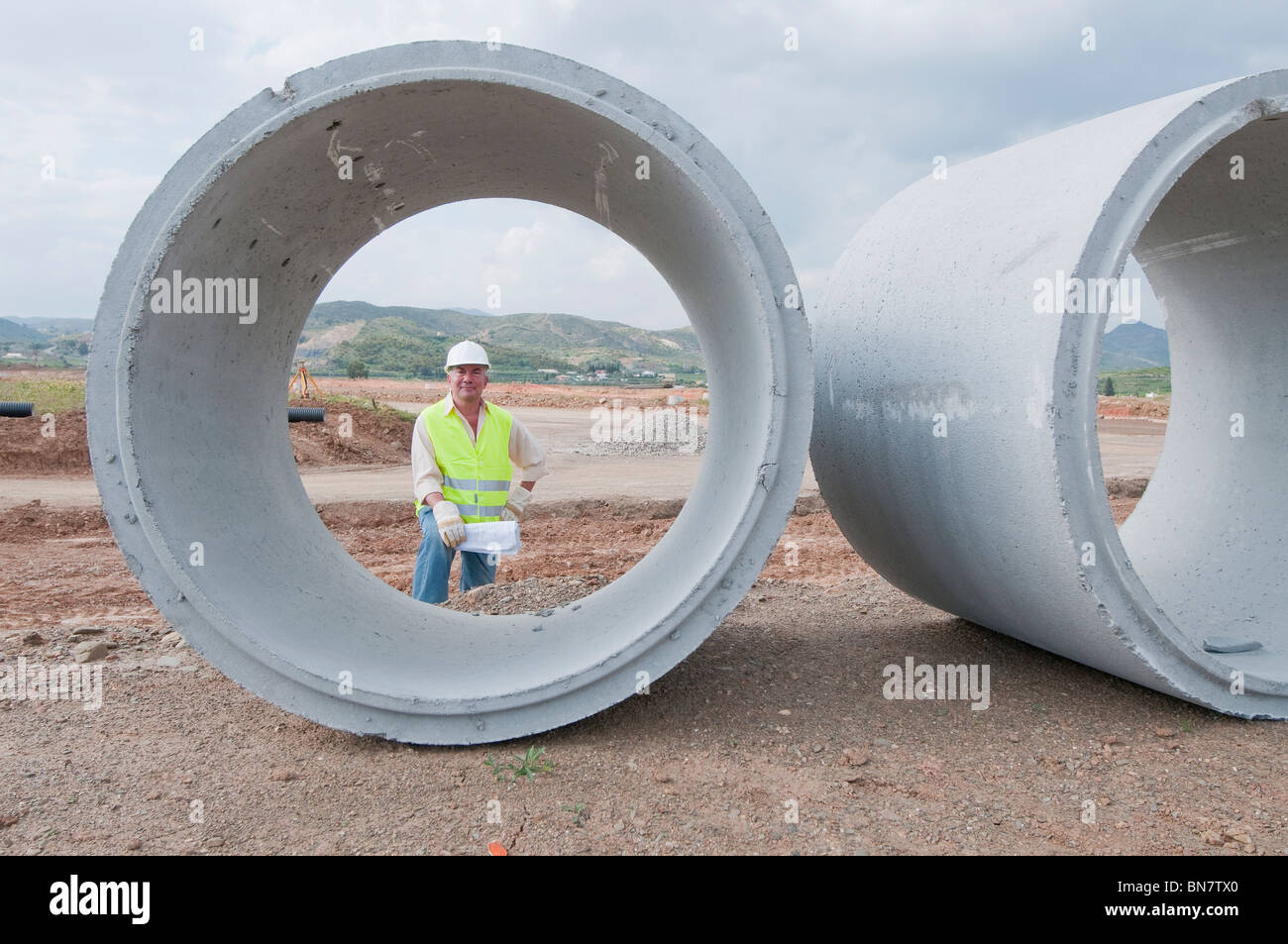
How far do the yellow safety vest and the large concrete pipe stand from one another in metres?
0.97

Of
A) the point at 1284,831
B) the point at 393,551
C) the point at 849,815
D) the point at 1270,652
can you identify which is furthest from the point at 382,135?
the point at 393,551

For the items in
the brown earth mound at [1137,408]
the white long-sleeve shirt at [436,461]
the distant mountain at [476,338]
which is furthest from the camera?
the distant mountain at [476,338]

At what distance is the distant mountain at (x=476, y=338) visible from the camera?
68812 mm

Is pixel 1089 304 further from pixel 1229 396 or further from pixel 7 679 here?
pixel 7 679

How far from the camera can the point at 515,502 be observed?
496cm

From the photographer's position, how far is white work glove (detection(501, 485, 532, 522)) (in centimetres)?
496

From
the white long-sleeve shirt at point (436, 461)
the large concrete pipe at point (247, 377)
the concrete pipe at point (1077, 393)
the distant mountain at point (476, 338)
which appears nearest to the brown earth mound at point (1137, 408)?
the concrete pipe at point (1077, 393)

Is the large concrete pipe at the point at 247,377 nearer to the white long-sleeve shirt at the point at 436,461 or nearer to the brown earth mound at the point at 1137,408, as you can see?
the white long-sleeve shirt at the point at 436,461

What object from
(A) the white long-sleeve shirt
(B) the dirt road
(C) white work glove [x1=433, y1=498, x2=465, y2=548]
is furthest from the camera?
(B) the dirt road

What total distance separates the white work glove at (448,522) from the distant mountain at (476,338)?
55.7m

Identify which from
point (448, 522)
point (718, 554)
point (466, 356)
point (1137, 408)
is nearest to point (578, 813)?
point (718, 554)

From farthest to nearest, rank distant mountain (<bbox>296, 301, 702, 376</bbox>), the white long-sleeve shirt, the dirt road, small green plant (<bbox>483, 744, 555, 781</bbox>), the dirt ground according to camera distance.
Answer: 1. distant mountain (<bbox>296, 301, 702, 376</bbox>)
2. the dirt road
3. the white long-sleeve shirt
4. small green plant (<bbox>483, 744, 555, 781</bbox>)
5. the dirt ground

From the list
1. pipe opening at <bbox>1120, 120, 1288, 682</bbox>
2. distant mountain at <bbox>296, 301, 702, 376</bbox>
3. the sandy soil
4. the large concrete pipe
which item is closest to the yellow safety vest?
the large concrete pipe

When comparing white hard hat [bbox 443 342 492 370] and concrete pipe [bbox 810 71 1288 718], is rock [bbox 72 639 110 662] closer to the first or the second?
white hard hat [bbox 443 342 492 370]
